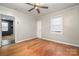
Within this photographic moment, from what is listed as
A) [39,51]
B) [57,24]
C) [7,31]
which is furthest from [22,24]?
[39,51]

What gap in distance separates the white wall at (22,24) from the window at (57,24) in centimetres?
185

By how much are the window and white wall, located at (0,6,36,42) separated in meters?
1.85

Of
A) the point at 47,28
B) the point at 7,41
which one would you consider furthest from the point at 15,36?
the point at 47,28

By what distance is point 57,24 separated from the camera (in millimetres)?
4324

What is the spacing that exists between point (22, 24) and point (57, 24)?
238 centimetres

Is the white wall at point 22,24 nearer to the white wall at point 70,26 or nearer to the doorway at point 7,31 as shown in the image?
the doorway at point 7,31

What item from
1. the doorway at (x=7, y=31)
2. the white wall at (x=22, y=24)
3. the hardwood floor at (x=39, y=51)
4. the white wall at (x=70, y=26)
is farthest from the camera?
the white wall at (x=22, y=24)

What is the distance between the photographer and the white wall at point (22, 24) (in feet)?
12.0

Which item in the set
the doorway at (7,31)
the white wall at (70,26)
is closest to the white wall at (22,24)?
the doorway at (7,31)

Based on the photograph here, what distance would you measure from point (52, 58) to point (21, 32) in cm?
382

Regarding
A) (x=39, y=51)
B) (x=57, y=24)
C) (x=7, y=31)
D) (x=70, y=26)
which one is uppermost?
(x=57, y=24)

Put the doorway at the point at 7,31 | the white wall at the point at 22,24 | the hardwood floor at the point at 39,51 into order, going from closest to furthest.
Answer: the hardwood floor at the point at 39,51
the doorway at the point at 7,31
the white wall at the point at 22,24

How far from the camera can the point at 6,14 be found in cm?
347

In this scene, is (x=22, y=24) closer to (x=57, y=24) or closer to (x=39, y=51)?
(x=57, y=24)
